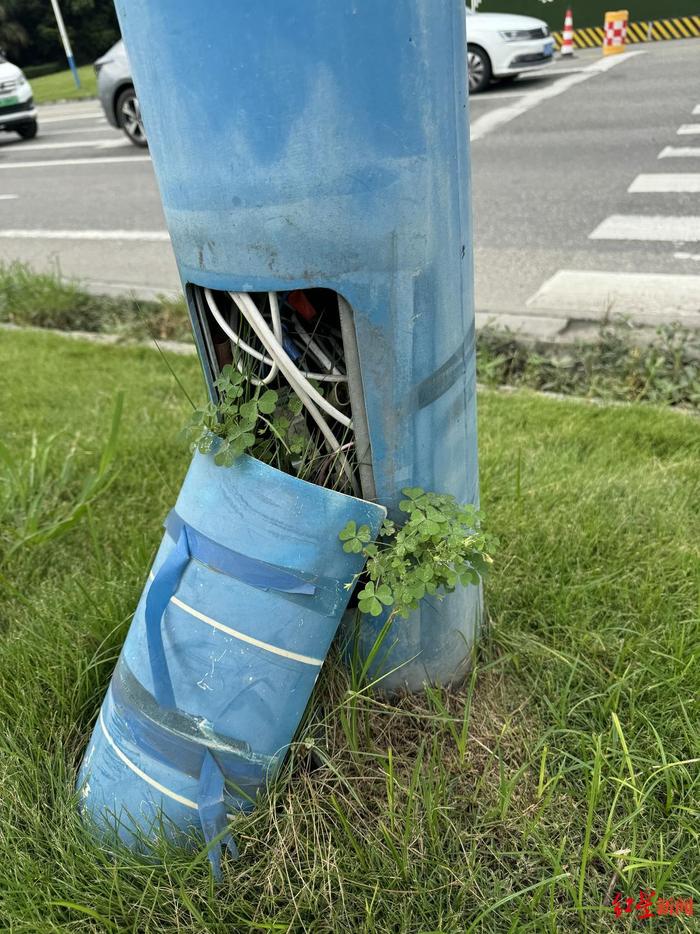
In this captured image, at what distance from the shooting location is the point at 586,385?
3566mm

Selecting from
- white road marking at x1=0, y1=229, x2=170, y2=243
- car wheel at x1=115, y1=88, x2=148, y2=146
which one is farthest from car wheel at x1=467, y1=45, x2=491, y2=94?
white road marking at x1=0, y1=229, x2=170, y2=243

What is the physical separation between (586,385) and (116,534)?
2.25 meters

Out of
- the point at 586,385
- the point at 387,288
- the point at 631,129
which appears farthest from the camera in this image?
the point at 631,129

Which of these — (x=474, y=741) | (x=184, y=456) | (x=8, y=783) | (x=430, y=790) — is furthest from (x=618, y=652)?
(x=184, y=456)

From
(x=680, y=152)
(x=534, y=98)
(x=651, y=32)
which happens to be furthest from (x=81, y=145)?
(x=651, y=32)

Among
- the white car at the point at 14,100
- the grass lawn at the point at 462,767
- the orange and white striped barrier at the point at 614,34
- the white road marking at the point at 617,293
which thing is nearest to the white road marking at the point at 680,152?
the white road marking at the point at 617,293

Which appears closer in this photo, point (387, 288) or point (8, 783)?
point (387, 288)

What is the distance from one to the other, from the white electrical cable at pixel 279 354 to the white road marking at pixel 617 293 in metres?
3.15

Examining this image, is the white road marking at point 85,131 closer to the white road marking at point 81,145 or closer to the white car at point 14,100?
the white car at point 14,100

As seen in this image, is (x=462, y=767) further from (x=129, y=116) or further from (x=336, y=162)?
(x=129, y=116)

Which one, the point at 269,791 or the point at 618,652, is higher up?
the point at 269,791

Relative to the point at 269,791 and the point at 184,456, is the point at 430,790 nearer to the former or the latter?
the point at 269,791

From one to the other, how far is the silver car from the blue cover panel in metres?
11.7

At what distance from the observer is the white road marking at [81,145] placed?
13.0 meters
